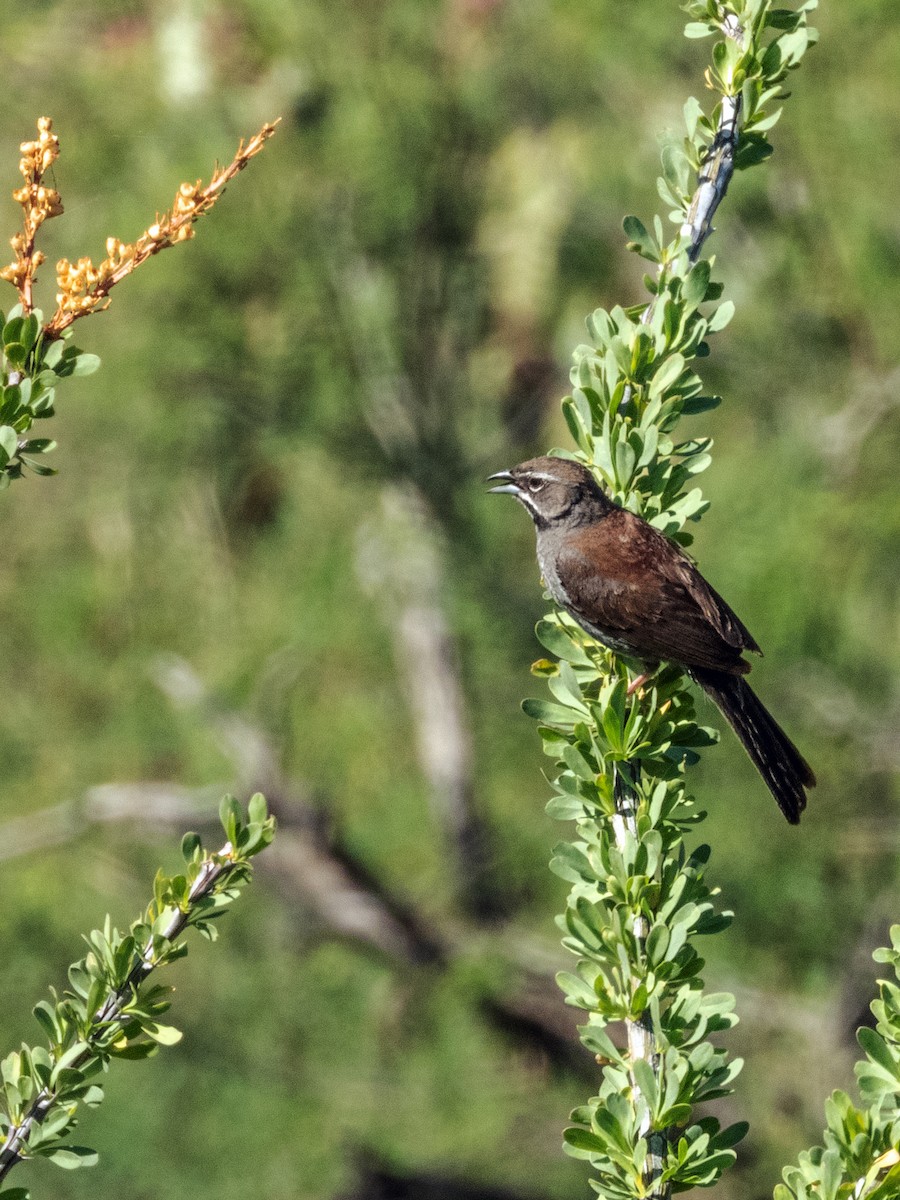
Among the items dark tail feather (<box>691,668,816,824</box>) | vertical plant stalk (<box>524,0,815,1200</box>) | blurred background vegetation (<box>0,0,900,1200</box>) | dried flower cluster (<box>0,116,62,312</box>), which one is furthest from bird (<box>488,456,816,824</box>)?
blurred background vegetation (<box>0,0,900,1200</box>)

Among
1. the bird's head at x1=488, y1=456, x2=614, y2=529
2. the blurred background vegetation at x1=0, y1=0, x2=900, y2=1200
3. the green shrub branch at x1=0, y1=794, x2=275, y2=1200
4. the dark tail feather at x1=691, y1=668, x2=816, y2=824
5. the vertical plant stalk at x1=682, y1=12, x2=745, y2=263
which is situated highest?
the blurred background vegetation at x1=0, y1=0, x2=900, y2=1200

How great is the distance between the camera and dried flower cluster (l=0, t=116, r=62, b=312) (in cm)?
242

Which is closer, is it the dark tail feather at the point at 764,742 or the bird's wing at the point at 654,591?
the dark tail feather at the point at 764,742

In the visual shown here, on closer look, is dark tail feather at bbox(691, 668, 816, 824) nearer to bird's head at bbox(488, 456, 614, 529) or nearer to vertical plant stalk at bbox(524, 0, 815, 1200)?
bird's head at bbox(488, 456, 614, 529)

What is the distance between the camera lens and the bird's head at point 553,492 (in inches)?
181

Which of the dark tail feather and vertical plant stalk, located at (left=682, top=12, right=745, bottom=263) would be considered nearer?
vertical plant stalk, located at (left=682, top=12, right=745, bottom=263)

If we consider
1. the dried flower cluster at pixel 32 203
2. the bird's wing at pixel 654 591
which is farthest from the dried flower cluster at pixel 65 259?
the bird's wing at pixel 654 591

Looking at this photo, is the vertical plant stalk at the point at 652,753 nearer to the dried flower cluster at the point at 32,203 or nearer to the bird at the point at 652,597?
the bird at the point at 652,597

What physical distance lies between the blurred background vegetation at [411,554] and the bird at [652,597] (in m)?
5.92

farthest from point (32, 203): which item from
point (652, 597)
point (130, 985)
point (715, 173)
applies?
point (652, 597)

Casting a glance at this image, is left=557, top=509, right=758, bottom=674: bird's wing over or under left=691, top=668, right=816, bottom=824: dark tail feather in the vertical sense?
over

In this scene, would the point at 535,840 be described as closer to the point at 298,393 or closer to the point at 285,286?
the point at 298,393

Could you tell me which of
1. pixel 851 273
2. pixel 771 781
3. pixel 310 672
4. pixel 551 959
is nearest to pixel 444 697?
pixel 310 672

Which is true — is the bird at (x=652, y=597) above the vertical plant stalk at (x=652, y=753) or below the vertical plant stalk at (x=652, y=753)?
above
